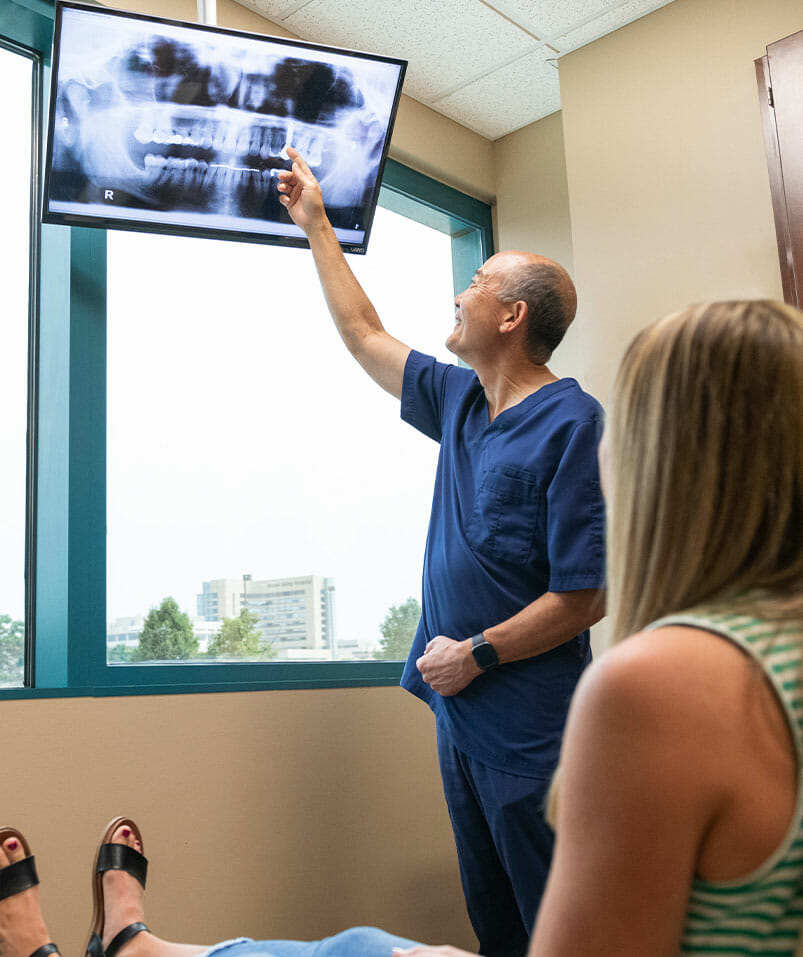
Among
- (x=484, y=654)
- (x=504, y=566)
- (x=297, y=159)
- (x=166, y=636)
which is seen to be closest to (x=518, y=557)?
(x=504, y=566)

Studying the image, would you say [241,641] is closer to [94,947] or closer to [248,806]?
[248,806]

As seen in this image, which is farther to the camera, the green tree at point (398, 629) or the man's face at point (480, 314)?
the green tree at point (398, 629)

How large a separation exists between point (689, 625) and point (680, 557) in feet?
0.20

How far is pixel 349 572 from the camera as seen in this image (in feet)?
8.07

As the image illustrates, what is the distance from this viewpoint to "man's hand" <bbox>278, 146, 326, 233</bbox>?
1955mm

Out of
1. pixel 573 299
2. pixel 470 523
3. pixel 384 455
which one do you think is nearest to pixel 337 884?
pixel 470 523

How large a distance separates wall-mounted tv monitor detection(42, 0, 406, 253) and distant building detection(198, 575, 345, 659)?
76 centimetres

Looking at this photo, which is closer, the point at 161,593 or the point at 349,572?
the point at 161,593

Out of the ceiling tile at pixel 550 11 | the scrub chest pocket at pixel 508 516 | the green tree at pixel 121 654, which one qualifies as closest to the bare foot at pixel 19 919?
the green tree at pixel 121 654

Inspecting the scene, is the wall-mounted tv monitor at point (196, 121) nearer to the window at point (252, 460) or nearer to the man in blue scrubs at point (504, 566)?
the man in blue scrubs at point (504, 566)

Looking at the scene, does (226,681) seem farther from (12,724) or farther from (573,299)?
(573,299)

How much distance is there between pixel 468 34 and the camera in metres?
2.52

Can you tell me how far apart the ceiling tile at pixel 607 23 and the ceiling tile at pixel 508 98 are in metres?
0.07

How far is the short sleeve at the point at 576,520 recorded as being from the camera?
1.68 m
